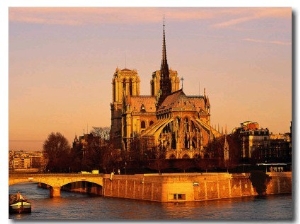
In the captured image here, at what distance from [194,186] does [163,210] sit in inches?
155

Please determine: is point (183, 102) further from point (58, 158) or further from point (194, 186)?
point (194, 186)

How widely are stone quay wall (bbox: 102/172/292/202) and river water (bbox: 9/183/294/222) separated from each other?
57 centimetres

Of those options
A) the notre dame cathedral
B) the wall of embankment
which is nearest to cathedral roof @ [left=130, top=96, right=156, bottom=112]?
the notre dame cathedral

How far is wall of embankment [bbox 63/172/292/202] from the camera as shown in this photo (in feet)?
94.7

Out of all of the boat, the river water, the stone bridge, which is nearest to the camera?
the river water

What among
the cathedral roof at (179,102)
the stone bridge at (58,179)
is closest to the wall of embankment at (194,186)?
the stone bridge at (58,179)

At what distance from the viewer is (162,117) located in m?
53.9

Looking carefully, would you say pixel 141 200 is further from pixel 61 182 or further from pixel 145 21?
pixel 145 21

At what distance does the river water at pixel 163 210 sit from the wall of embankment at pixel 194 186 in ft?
1.90

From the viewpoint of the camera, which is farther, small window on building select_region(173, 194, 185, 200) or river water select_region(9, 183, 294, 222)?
small window on building select_region(173, 194, 185, 200)

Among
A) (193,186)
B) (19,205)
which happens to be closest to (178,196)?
(193,186)

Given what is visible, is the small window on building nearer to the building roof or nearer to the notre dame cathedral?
the notre dame cathedral

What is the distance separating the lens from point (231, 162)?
120ft

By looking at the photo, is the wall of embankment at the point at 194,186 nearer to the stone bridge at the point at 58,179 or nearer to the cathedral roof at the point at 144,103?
the stone bridge at the point at 58,179
